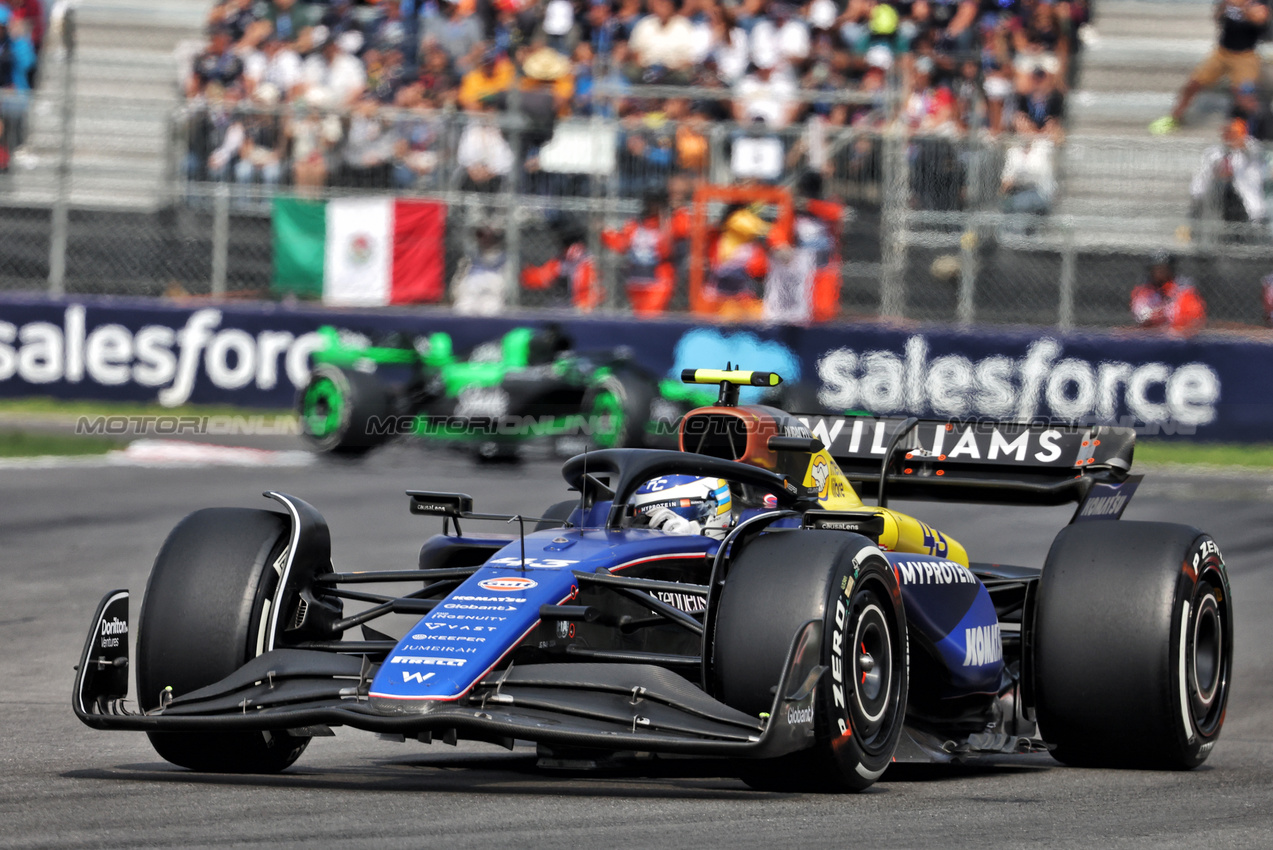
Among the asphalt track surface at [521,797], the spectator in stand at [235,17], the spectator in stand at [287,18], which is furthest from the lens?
the spectator in stand at [235,17]

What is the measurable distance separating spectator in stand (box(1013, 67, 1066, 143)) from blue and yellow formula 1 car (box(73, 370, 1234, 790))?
15.4m

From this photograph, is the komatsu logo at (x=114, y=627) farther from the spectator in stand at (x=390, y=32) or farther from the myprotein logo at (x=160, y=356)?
the spectator in stand at (x=390, y=32)

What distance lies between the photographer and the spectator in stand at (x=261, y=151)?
20.2m

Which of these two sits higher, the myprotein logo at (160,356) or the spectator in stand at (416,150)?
the spectator in stand at (416,150)

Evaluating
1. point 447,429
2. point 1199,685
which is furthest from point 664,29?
point 1199,685

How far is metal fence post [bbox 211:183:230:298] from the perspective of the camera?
20.3 meters

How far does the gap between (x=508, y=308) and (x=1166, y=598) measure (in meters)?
14.4

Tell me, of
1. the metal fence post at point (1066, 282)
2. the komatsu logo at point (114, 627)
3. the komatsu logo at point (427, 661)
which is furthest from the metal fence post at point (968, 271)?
the komatsu logo at point (427, 661)

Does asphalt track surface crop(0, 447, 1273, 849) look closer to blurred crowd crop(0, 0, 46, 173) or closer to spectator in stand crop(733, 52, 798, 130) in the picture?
spectator in stand crop(733, 52, 798, 130)

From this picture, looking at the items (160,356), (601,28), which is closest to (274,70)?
(601,28)

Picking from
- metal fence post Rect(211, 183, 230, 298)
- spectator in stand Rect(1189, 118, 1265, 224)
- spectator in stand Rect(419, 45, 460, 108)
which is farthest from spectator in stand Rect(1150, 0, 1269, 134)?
metal fence post Rect(211, 183, 230, 298)

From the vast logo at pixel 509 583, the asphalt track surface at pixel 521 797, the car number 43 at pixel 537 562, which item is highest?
the car number 43 at pixel 537 562

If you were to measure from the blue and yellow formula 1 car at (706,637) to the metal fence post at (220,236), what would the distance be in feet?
44.9

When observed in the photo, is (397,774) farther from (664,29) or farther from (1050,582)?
(664,29)
